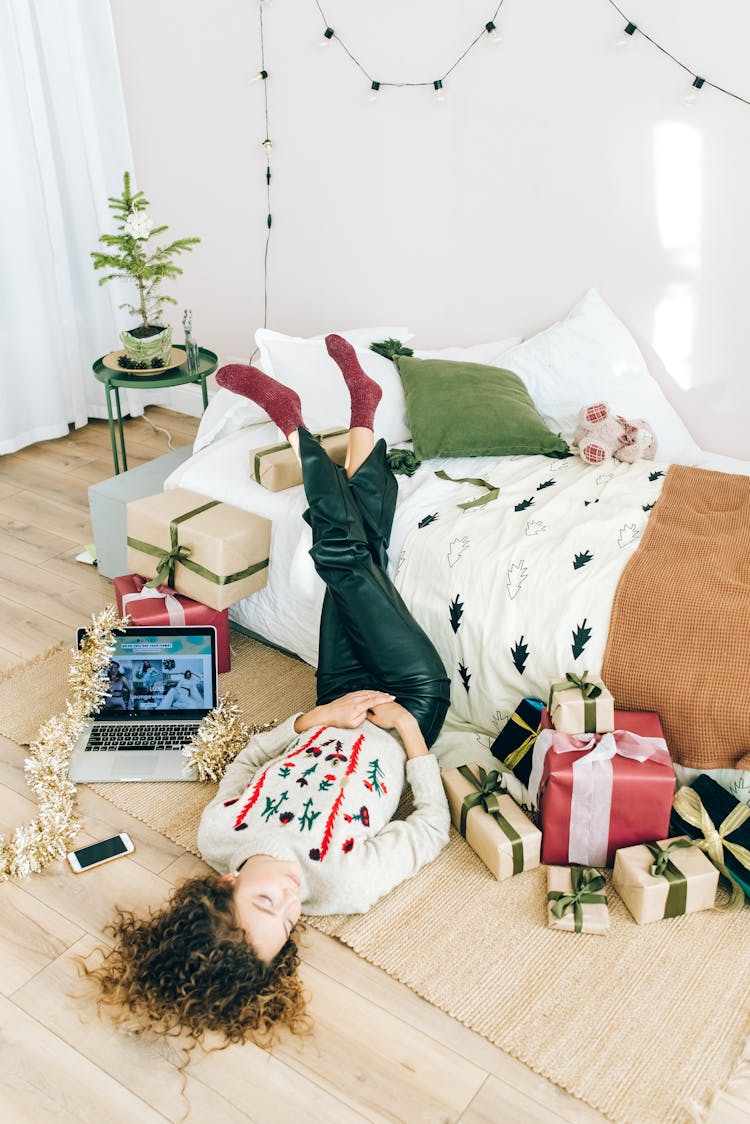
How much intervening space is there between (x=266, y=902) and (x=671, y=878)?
735mm

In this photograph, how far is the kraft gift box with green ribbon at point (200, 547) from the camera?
Result: 7.50 feet

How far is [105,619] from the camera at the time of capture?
214 centimetres

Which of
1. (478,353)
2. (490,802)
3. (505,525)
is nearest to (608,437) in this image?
(505,525)

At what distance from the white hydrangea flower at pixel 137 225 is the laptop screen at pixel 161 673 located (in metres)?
1.35

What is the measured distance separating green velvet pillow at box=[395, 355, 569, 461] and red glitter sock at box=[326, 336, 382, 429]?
0.15m

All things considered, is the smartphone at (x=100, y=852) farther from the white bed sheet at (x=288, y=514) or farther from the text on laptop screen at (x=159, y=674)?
the white bed sheet at (x=288, y=514)

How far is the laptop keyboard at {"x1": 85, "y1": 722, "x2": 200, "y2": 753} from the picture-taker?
2141 mm

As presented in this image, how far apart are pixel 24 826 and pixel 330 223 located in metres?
2.27

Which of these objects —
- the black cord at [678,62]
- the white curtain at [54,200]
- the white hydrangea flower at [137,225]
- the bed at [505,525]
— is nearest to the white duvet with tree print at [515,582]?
the bed at [505,525]

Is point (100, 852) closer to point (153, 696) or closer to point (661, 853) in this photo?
point (153, 696)

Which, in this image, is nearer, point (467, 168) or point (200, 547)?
point (200, 547)

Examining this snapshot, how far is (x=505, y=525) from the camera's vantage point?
221cm

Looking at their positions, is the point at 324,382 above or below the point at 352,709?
above

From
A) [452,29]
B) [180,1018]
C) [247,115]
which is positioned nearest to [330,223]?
[247,115]
